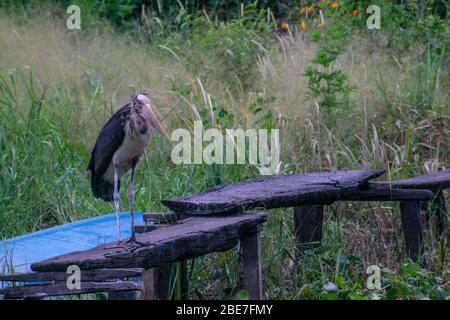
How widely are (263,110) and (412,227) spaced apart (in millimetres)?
2816

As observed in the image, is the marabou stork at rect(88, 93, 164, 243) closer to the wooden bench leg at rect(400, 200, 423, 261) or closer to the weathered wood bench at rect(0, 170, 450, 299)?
the weathered wood bench at rect(0, 170, 450, 299)

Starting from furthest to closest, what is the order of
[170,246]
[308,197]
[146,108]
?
1. [308,197]
2. [146,108]
3. [170,246]

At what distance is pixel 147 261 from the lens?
13.8 feet

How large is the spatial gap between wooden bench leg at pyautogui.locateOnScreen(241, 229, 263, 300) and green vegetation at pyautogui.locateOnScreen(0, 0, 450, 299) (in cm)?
36

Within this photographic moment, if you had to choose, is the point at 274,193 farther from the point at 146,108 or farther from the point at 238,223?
the point at 146,108

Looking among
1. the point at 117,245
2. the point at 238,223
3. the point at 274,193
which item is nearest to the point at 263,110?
the point at 274,193

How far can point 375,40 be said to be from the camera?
9.66m

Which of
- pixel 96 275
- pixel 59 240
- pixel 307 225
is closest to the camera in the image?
pixel 96 275

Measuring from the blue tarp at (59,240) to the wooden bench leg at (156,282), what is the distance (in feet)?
3.73

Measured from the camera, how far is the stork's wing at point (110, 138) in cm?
504

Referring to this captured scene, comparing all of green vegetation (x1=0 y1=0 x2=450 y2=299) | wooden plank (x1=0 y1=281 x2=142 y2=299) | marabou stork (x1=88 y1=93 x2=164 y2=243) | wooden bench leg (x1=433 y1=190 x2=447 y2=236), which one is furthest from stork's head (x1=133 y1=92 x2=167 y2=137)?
wooden bench leg (x1=433 y1=190 x2=447 y2=236)
